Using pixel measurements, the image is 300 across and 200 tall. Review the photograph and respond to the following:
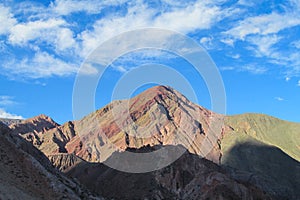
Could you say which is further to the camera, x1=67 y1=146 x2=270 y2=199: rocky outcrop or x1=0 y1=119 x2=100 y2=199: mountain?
x1=67 y1=146 x2=270 y2=199: rocky outcrop

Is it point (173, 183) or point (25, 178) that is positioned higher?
point (173, 183)

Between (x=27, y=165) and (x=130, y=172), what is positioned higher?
(x=130, y=172)

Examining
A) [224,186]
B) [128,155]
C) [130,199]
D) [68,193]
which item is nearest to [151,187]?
[130,199]

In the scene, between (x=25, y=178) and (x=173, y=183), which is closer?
(x=25, y=178)

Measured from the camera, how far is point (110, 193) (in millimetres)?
97000

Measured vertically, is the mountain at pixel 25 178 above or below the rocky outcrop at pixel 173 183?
below

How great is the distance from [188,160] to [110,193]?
33.2m

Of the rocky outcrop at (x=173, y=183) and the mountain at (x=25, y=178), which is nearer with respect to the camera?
the mountain at (x=25, y=178)

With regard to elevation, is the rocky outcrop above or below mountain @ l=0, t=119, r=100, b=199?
above

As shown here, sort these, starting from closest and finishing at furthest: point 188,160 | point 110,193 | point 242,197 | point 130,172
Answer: point 242,197 < point 110,193 < point 130,172 < point 188,160

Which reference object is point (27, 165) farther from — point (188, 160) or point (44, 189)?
point (188, 160)

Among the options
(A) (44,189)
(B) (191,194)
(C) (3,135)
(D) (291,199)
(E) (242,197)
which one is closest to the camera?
(A) (44,189)

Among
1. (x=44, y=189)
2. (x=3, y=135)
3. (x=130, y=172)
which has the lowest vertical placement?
(x=44, y=189)

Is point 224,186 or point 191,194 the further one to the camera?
point 191,194
